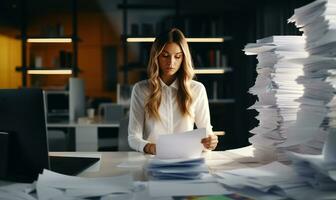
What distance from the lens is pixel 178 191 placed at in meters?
1.10

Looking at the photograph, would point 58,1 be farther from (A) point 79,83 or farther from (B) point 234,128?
(B) point 234,128

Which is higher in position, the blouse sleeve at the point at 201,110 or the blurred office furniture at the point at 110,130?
the blouse sleeve at the point at 201,110

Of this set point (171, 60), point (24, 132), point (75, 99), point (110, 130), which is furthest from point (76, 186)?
point (75, 99)

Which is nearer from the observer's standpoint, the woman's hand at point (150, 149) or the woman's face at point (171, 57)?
the woman's hand at point (150, 149)

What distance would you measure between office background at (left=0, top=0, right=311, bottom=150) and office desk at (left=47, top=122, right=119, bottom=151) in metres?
1.21

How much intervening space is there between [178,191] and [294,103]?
68cm

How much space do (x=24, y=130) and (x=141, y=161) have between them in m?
0.54

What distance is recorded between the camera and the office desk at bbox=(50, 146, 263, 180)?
1406mm

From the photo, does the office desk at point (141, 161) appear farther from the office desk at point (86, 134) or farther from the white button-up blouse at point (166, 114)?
the office desk at point (86, 134)

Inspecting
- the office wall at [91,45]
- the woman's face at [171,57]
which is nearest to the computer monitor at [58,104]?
the office wall at [91,45]

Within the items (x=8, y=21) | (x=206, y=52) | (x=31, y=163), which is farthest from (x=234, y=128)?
(x=31, y=163)

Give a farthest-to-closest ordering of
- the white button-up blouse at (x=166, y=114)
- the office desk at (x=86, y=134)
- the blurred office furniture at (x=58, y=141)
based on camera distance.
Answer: the office desk at (x=86, y=134), the blurred office furniture at (x=58, y=141), the white button-up blouse at (x=166, y=114)

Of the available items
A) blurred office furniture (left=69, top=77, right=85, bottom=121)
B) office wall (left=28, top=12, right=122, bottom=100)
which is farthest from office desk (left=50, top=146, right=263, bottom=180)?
office wall (left=28, top=12, right=122, bottom=100)

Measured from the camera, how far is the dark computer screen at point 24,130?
3.98 feet
